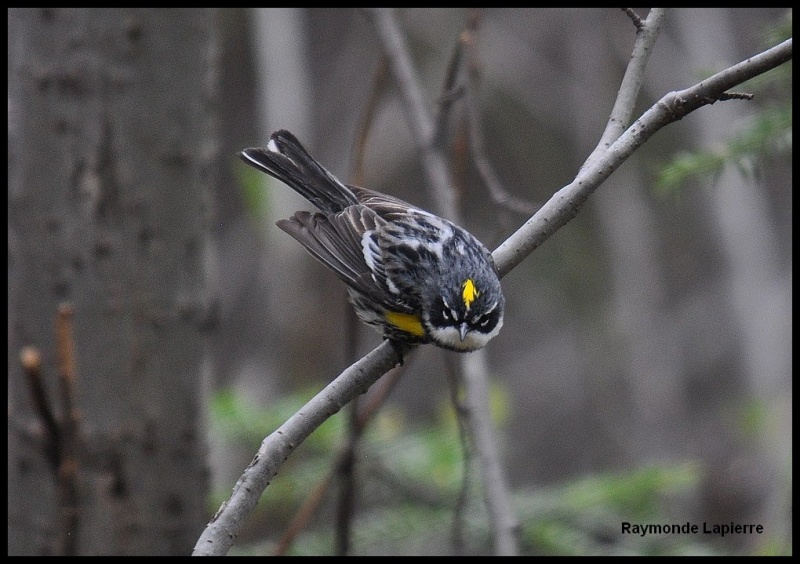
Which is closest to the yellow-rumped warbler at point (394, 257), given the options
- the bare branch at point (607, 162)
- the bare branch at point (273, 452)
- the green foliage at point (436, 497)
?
the bare branch at point (607, 162)


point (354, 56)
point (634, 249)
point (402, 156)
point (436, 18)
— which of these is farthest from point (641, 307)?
point (354, 56)

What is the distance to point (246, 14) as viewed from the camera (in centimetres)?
887

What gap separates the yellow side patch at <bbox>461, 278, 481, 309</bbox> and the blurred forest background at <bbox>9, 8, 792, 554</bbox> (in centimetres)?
45

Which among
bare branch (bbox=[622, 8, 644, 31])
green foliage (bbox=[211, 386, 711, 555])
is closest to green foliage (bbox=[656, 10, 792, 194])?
bare branch (bbox=[622, 8, 644, 31])

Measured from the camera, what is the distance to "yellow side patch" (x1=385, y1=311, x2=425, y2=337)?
2.69 m

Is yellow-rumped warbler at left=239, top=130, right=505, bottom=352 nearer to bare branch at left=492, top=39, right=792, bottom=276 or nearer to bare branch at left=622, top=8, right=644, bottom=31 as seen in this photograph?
bare branch at left=492, top=39, right=792, bottom=276

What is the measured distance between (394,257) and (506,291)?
271 inches

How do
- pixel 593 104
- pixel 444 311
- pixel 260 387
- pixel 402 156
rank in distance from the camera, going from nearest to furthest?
pixel 444 311, pixel 260 387, pixel 593 104, pixel 402 156

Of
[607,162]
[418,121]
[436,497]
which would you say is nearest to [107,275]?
[418,121]

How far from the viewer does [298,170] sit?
3.25m

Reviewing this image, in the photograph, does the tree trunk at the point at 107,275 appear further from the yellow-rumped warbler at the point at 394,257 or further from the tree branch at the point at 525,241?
the tree branch at the point at 525,241

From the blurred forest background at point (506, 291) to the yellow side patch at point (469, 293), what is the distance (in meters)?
0.45
